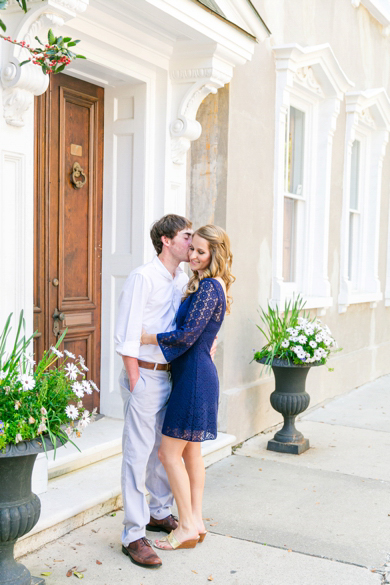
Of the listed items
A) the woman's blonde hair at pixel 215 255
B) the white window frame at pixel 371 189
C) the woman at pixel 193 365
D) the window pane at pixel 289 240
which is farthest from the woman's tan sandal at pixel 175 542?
the white window frame at pixel 371 189

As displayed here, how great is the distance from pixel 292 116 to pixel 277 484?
13.7 ft

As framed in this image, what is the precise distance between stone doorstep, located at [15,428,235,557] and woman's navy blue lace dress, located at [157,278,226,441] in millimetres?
773

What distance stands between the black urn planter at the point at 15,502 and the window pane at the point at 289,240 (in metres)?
4.81

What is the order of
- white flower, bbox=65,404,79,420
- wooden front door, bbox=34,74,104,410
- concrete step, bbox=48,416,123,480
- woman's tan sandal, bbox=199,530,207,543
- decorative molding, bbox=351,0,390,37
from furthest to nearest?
decorative molding, bbox=351,0,390,37, wooden front door, bbox=34,74,104,410, concrete step, bbox=48,416,123,480, woman's tan sandal, bbox=199,530,207,543, white flower, bbox=65,404,79,420

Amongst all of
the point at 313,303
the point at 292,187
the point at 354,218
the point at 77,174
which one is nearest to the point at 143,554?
the point at 77,174

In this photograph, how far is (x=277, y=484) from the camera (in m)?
4.83

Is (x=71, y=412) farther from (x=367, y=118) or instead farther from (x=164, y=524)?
(x=367, y=118)

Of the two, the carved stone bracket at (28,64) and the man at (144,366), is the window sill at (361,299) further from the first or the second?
the carved stone bracket at (28,64)

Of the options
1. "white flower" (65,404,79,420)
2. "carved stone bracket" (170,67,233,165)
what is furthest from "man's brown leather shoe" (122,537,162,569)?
"carved stone bracket" (170,67,233,165)

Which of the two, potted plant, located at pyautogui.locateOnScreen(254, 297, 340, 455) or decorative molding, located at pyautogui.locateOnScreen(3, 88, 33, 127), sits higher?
decorative molding, located at pyautogui.locateOnScreen(3, 88, 33, 127)

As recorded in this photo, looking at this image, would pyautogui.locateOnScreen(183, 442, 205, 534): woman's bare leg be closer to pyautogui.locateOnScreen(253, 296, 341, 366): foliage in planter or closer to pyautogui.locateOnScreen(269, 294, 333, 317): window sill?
pyautogui.locateOnScreen(253, 296, 341, 366): foliage in planter

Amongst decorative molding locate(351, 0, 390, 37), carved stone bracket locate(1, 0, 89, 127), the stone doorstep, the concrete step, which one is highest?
decorative molding locate(351, 0, 390, 37)

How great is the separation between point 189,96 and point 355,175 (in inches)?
189

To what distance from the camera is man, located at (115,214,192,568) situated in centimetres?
344
